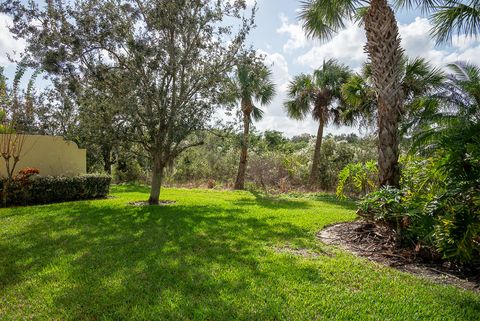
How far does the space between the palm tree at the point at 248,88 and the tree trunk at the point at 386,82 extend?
4.23 meters

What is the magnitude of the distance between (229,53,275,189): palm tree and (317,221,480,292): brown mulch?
17.3 ft

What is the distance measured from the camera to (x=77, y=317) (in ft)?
9.89

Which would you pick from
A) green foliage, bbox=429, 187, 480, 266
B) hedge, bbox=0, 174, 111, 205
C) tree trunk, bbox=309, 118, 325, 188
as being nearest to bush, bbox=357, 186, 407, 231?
green foliage, bbox=429, 187, 480, 266

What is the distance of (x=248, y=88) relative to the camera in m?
13.1

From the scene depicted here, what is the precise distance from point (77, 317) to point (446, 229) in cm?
447

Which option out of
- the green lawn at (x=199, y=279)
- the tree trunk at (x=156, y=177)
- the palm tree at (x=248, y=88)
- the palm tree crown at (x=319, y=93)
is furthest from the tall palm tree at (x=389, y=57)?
the palm tree crown at (x=319, y=93)

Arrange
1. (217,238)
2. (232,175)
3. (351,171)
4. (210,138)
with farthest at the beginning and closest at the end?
(232,175), (210,138), (351,171), (217,238)

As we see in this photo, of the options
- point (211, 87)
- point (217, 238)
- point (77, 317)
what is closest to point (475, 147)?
point (217, 238)

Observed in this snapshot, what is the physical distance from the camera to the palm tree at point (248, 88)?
33.2ft

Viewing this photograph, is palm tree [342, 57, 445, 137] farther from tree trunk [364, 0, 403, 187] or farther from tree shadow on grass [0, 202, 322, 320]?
tree shadow on grass [0, 202, 322, 320]

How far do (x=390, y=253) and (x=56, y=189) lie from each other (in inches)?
411

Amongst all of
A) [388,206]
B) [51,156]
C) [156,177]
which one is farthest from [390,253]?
[51,156]

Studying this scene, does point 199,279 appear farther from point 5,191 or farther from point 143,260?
point 5,191

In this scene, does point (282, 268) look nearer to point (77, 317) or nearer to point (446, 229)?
point (446, 229)
